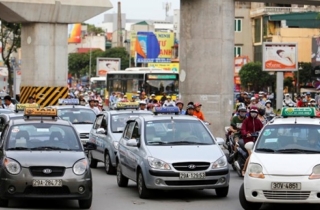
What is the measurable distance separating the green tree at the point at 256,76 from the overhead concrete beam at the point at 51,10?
53950mm

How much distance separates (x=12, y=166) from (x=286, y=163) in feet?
13.6

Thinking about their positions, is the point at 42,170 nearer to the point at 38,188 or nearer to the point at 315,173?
the point at 38,188

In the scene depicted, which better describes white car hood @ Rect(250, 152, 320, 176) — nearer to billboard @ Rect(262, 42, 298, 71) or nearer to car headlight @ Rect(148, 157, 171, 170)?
car headlight @ Rect(148, 157, 171, 170)

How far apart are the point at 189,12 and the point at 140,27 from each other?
465 feet

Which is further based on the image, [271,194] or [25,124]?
[25,124]

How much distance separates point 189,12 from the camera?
101ft

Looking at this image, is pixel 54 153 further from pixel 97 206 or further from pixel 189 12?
pixel 189 12

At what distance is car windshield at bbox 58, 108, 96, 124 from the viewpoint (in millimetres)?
25344

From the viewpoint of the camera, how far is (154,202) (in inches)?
623

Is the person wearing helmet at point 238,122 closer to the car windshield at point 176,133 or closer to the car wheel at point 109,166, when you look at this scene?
the car wheel at point 109,166

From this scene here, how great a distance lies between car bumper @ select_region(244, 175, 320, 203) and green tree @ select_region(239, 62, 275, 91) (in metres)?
75.7

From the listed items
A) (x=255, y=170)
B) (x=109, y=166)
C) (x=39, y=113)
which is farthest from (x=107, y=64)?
(x=255, y=170)

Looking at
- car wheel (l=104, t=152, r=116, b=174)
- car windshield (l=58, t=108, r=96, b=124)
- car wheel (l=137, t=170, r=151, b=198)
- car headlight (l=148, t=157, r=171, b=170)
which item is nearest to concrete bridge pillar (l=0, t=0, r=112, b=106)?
car windshield (l=58, t=108, r=96, b=124)

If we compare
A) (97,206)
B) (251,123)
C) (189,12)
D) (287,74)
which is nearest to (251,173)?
(97,206)
